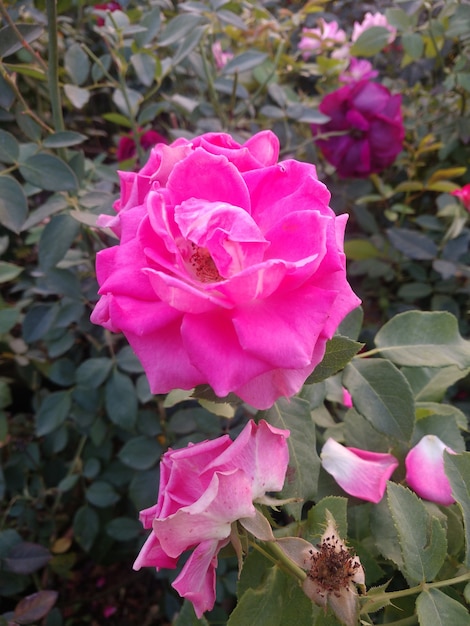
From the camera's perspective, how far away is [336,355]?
1.38 ft

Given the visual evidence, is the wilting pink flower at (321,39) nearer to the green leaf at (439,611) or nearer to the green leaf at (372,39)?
the green leaf at (372,39)

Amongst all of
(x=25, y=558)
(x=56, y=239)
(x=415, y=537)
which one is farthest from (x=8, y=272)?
(x=415, y=537)

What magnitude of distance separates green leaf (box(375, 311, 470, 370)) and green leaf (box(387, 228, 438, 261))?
0.60m

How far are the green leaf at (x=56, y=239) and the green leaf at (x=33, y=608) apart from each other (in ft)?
1.69

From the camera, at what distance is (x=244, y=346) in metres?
0.33

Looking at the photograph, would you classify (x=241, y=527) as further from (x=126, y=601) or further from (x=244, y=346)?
(x=126, y=601)

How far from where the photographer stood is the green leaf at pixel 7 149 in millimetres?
693

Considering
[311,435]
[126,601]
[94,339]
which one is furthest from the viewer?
[126,601]

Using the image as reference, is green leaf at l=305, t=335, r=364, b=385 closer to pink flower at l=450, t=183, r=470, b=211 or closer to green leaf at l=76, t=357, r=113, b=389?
green leaf at l=76, t=357, r=113, b=389

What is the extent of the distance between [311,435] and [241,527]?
4.1 inches

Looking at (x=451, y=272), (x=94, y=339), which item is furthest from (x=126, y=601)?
(x=451, y=272)

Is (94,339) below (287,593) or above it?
below

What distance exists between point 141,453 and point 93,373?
0.16 metres

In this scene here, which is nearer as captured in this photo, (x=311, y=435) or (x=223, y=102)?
(x=311, y=435)
